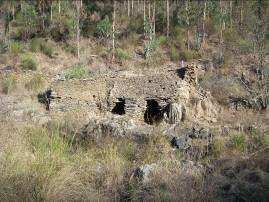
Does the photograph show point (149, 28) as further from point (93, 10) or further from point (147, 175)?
point (147, 175)

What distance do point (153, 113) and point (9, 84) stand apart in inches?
326

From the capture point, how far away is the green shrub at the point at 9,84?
72.7 feet

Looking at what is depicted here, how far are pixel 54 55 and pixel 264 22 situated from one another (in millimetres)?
13343

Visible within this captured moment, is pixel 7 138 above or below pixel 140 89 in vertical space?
above

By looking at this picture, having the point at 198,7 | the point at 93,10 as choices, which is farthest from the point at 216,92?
the point at 93,10

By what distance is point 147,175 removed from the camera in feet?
20.8

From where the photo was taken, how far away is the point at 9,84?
73.9 ft

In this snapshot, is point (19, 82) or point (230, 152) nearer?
point (230, 152)

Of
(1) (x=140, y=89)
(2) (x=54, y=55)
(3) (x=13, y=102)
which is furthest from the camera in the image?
(2) (x=54, y=55)

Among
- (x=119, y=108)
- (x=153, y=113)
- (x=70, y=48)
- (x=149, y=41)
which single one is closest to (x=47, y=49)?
(x=70, y=48)

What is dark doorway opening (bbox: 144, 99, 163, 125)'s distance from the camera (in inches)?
672

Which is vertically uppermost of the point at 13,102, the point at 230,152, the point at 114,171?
the point at 114,171

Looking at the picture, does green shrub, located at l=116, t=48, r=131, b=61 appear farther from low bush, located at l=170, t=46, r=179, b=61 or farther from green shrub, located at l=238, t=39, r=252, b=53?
green shrub, located at l=238, t=39, r=252, b=53

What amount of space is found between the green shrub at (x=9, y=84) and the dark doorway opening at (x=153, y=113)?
25.2 ft
